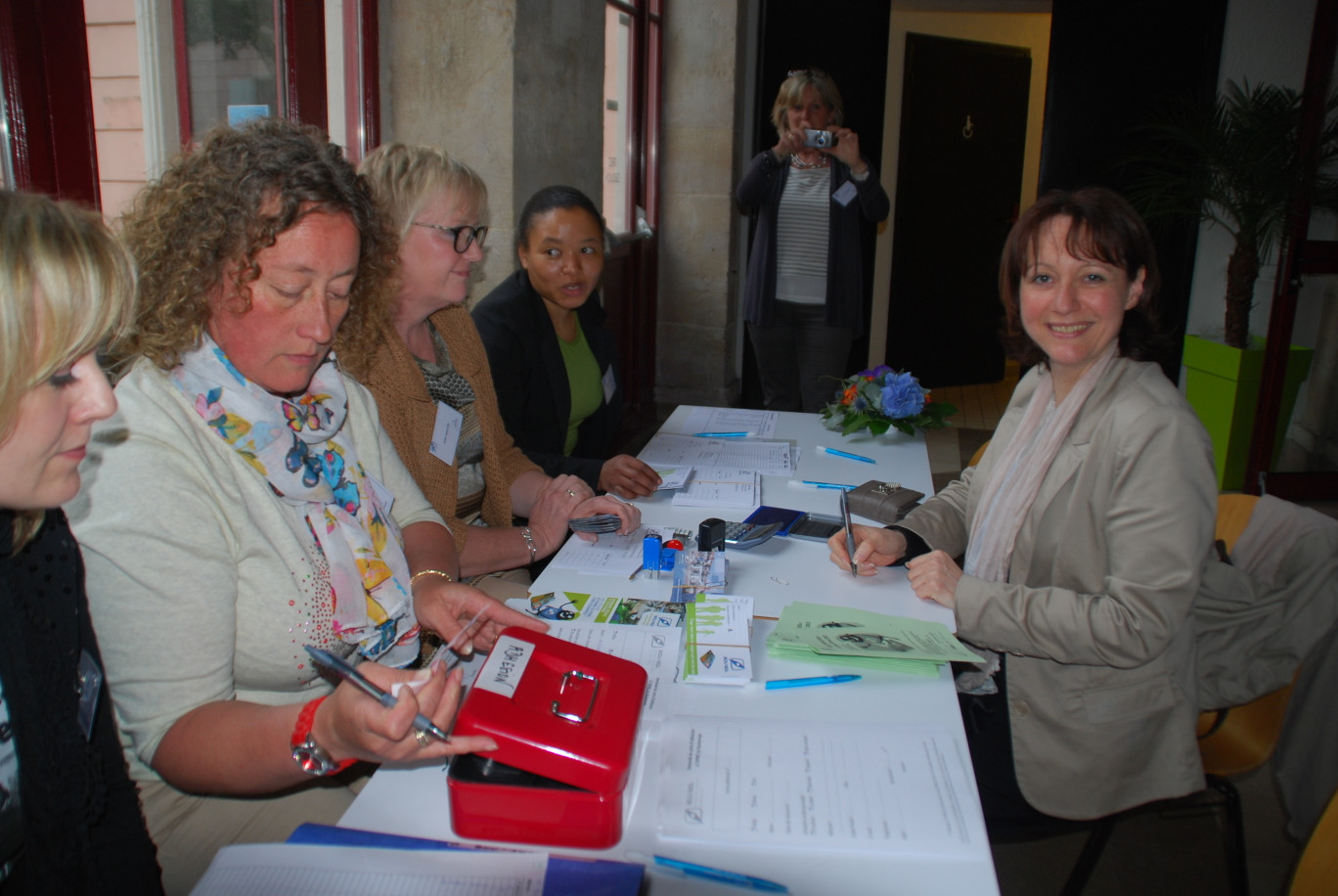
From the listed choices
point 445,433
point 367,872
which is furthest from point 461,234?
point 367,872

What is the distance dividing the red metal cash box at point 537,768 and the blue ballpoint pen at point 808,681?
0.34 metres

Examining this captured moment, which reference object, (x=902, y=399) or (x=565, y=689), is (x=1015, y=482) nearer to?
(x=902, y=399)

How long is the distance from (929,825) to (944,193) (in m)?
6.74

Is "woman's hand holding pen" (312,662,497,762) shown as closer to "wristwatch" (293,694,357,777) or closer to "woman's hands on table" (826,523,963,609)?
"wristwatch" (293,694,357,777)

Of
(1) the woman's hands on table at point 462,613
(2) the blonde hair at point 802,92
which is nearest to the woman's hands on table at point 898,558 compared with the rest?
(1) the woman's hands on table at point 462,613

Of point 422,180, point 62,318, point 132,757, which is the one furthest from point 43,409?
point 422,180

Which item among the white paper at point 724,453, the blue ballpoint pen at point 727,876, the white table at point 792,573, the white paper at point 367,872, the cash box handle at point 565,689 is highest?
the cash box handle at point 565,689

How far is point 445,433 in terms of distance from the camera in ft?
7.06

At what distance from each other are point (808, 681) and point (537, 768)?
0.51 metres

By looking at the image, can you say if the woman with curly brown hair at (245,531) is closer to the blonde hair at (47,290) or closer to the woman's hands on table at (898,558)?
the blonde hair at (47,290)

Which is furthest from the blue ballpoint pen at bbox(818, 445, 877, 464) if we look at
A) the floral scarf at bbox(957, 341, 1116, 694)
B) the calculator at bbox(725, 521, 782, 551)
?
the calculator at bbox(725, 521, 782, 551)

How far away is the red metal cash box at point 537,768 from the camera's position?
975mm

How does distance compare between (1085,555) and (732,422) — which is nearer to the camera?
(1085,555)

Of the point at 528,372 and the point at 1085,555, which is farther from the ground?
the point at 528,372
